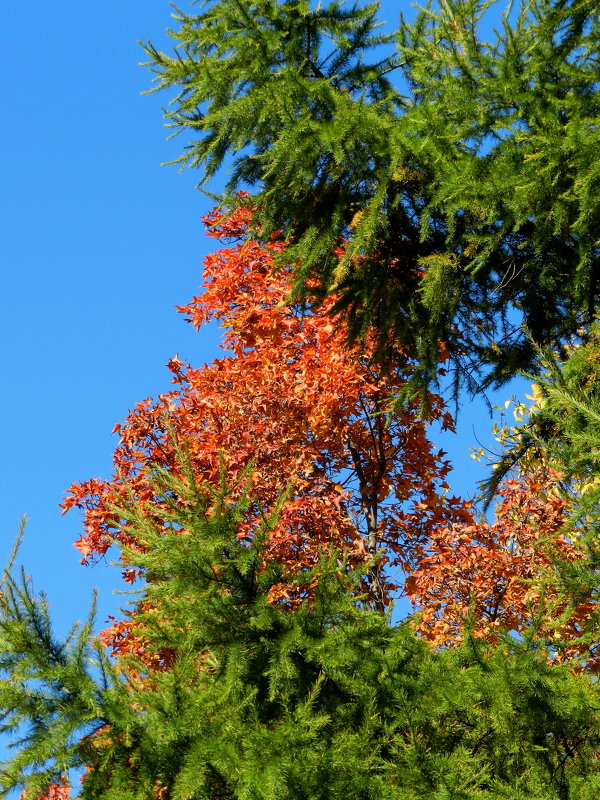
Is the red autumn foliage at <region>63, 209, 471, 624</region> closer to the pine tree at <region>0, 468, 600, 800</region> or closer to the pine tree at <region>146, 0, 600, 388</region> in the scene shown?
the pine tree at <region>146, 0, 600, 388</region>

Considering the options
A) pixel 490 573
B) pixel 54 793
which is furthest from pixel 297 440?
pixel 54 793

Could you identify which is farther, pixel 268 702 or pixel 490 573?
pixel 490 573

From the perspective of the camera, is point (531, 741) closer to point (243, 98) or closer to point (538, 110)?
point (538, 110)

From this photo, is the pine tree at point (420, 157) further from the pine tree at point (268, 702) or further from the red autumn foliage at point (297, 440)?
the pine tree at point (268, 702)

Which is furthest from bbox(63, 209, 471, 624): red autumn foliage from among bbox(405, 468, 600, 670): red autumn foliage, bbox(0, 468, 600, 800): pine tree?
bbox(0, 468, 600, 800): pine tree

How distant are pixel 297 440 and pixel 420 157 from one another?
332 cm

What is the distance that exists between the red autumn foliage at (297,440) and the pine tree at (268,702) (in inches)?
128

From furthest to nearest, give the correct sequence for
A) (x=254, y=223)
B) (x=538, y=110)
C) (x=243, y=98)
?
(x=254, y=223) < (x=243, y=98) < (x=538, y=110)

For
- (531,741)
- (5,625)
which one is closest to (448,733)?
(531,741)

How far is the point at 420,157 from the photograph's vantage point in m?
9.16

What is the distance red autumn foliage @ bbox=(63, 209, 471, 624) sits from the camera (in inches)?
407

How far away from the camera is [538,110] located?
27.5 feet

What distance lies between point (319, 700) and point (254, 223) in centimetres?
561

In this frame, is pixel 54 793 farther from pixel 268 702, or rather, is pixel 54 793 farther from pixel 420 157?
pixel 420 157
